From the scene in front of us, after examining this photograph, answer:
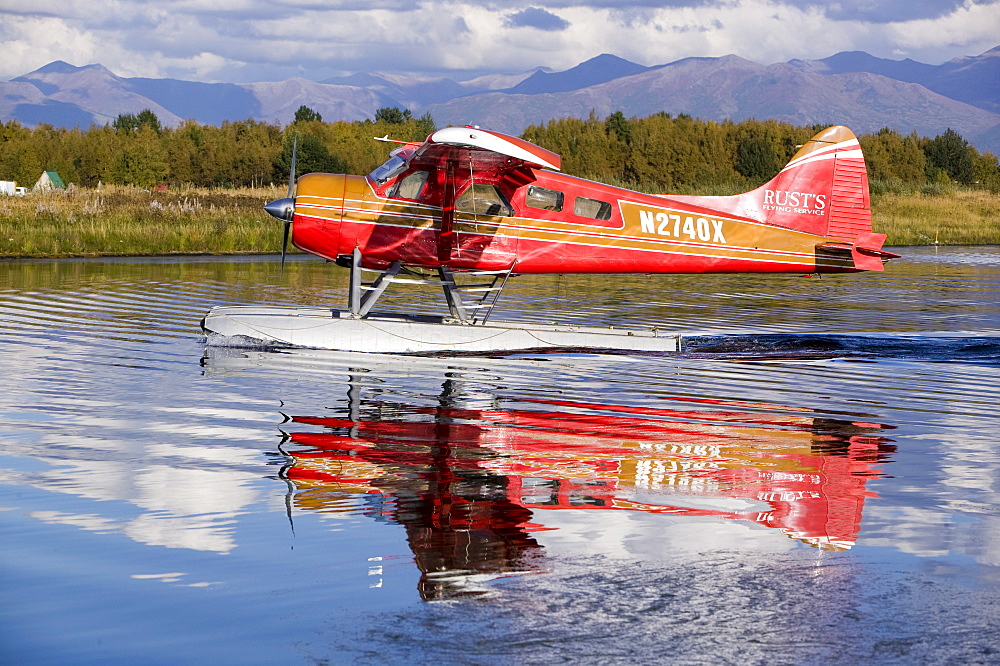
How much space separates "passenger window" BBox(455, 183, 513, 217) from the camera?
13109 mm

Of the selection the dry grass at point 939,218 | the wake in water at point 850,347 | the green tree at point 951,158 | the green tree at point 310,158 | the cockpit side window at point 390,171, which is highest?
the green tree at point 951,158

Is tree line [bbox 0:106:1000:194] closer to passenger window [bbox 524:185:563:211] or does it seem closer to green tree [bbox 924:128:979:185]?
green tree [bbox 924:128:979:185]

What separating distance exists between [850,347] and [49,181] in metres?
42.7

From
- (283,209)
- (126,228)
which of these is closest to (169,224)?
(126,228)

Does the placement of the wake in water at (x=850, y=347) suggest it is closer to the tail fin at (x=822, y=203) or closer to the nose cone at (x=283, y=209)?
the tail fin at (x=822, y=203)

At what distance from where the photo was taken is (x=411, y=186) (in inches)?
513

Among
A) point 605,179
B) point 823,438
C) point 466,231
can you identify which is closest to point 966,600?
point 823,438

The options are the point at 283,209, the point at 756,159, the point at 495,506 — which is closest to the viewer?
the point at 495,506

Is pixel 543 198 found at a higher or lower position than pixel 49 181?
lower

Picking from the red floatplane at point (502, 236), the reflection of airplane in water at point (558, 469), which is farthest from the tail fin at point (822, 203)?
the reflection of airplane in water at point (558, 469)

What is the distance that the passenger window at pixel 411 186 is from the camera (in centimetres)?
1304

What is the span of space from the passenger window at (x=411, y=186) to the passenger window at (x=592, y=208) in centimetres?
187

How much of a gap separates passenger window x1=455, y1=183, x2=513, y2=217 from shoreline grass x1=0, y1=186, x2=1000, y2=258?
1593cm

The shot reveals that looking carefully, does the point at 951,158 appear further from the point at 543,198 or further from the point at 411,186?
the point at 411,186
